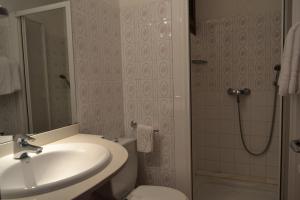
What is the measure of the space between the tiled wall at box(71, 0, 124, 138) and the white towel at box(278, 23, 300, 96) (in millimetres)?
1152

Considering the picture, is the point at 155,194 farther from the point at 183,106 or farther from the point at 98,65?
the point at 98,65

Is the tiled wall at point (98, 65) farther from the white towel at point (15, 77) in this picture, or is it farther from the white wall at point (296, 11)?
the white wall at point (296, 11)

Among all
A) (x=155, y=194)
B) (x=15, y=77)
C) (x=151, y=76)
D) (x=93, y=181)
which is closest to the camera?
(x=93, y=181)

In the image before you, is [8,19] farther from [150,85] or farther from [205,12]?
[205,12]

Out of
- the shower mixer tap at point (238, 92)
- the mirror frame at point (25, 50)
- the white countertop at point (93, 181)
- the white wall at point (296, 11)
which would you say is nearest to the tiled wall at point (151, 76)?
the mirror frame at point (25, 50)

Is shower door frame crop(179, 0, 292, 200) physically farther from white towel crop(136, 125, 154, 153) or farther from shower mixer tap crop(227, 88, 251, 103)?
shower mixer tap crop(227, 88, 251, 103)

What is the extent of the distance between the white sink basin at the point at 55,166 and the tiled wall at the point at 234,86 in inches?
62.4

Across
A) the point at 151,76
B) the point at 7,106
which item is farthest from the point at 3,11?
the point at 151,76

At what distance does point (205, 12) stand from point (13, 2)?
194 cm

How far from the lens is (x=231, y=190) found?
7.57ft

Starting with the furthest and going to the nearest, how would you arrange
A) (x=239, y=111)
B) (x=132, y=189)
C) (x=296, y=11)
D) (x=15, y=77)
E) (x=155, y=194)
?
(x=239, y=111)
(x=132, y=189)
(x=155, y=194)
(x=296, y=11)
(x=15, y=77)

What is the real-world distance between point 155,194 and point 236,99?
4.69 feet

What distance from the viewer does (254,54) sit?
231cm

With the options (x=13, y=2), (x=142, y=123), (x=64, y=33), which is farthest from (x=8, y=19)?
(x=142, y=123)
